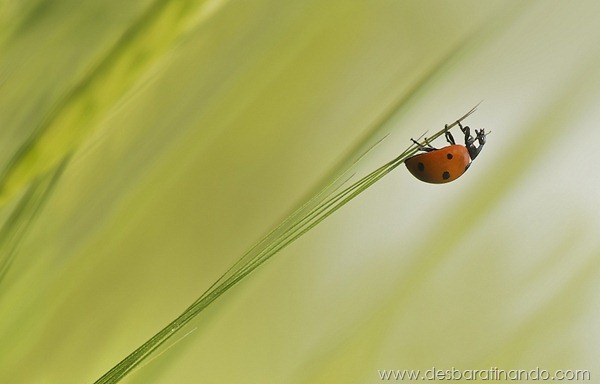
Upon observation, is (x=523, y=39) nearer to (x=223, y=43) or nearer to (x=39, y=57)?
(x=223, y=43)

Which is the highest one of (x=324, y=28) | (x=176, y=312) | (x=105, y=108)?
(x=324, y=28)

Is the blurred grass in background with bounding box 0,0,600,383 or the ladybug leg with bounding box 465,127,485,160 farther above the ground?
the ladybug leg with bounding box 465,127,485,160

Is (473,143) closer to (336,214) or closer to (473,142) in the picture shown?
(473,142)

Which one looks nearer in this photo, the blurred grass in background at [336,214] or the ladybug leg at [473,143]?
the blurred grass in background at [336,214]

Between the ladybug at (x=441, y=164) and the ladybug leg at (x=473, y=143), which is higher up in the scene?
the ladybug leg at (x=473, y=143)

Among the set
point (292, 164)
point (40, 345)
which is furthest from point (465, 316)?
point (40, 345)

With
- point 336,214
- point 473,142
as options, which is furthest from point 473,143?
point 336,214

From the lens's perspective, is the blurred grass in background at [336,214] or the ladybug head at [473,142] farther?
the ladybug head at [473,142]

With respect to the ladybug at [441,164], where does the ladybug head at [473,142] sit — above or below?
above
